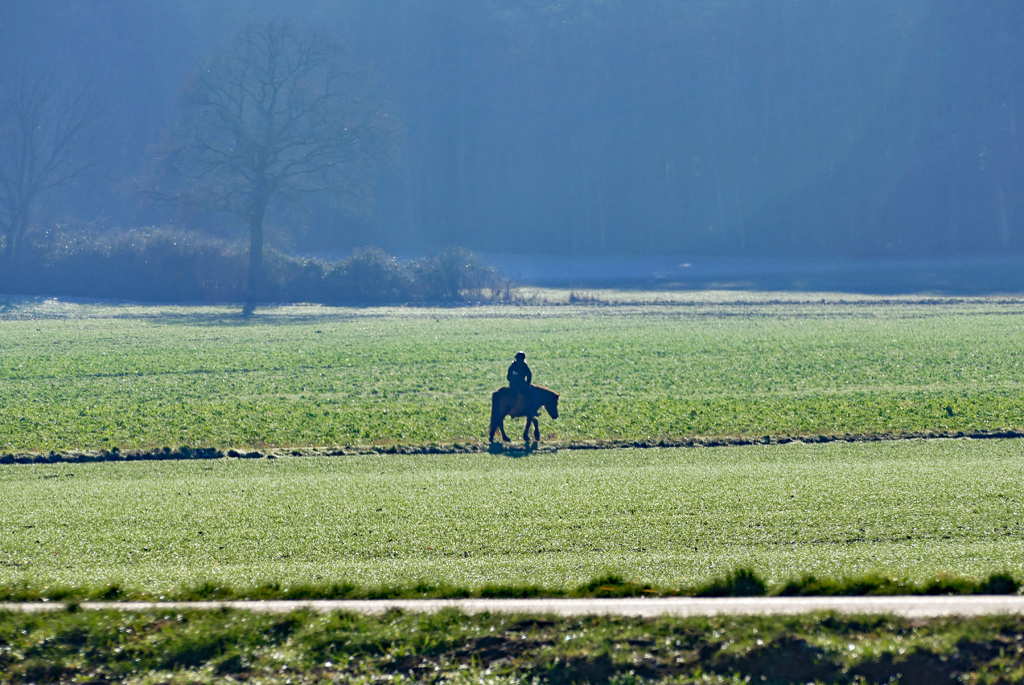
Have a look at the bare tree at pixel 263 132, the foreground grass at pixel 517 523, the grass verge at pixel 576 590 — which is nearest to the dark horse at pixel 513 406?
the foreground grass at pixel 517 523

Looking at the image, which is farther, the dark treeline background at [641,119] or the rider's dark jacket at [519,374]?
the dark treeline background at [641,119]

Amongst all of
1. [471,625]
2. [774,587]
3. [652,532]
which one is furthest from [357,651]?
[652,532]

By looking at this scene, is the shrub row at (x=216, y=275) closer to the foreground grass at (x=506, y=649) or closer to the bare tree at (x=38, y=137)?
the bare tree at (x=38, y=137)

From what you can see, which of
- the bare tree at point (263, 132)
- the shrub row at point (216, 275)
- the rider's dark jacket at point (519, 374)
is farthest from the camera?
the bare tree at point (263, 132)

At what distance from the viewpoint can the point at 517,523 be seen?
32.1 ft

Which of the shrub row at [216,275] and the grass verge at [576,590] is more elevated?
the shrub row at [216,275]

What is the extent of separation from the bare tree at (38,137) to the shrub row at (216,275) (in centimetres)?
688

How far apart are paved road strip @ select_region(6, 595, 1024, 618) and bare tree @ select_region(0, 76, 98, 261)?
6170cm

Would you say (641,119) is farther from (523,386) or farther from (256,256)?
(523,386)

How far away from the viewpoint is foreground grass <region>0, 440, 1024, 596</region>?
7.88 metres

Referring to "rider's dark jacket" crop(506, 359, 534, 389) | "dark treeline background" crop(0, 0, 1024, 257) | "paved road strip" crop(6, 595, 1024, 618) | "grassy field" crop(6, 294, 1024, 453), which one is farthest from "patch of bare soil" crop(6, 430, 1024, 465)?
"dark treeline background" crop(0, 0, 1024, 257)

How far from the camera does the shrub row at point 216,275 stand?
5222 cm

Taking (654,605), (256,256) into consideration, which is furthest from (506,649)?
(256,256)

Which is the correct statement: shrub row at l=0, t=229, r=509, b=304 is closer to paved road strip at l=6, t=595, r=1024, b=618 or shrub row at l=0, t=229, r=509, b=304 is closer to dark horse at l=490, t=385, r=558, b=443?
dark horse at l=490, t=385, r=558, b=443
